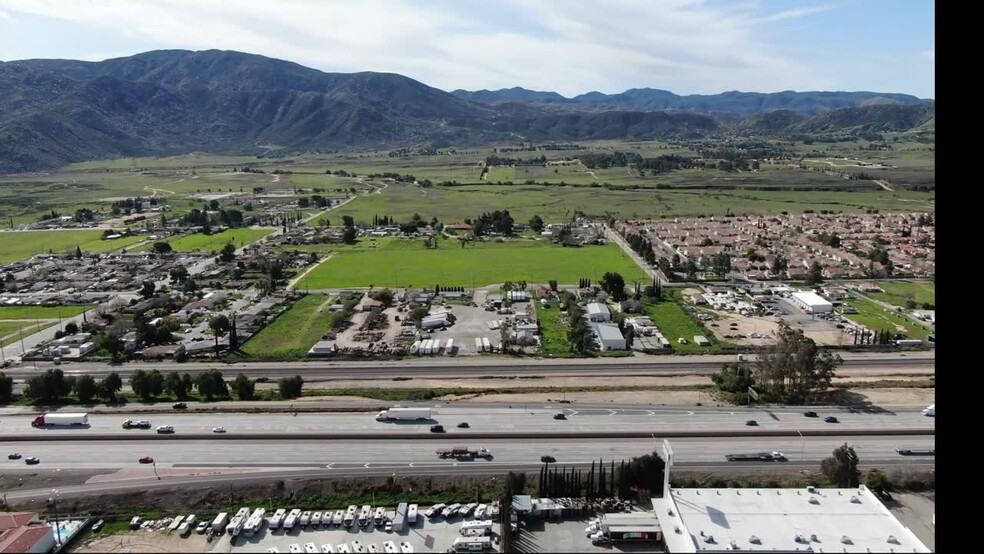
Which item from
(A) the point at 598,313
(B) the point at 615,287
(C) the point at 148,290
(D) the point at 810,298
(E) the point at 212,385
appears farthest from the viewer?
(C) the point at 148,290

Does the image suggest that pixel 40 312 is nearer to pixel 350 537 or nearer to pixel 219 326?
pixel 219 326

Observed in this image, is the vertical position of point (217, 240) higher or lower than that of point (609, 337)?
higher

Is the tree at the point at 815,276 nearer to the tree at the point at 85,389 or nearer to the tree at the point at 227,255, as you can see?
the tree at the point at 85,389

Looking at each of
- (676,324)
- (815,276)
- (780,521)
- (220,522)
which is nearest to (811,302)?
(815,276)

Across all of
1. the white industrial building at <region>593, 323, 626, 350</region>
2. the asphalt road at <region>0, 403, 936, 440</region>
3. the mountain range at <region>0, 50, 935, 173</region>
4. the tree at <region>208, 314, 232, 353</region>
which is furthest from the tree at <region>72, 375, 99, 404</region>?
the mountain range at <region>0, 50, 935, 173</region>

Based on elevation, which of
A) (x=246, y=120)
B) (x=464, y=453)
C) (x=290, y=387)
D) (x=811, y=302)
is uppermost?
(x=246, y=120)
